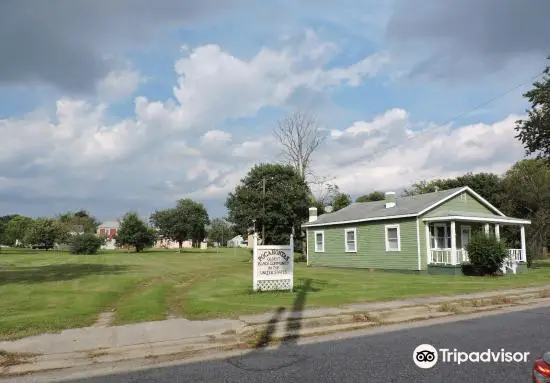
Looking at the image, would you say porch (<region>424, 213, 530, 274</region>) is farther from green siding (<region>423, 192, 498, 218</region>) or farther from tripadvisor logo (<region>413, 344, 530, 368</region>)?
tripadvisor logo (<region>413, 344, 530, 368</region>)

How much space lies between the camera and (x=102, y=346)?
8.34 meters

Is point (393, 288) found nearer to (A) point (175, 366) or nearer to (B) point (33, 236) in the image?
(A) point (175, 366)

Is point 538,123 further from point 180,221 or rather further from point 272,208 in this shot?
point 180,221

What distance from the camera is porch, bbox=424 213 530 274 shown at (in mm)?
25312

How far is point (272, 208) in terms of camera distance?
1654 inches

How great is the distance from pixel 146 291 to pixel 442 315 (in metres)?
10.2

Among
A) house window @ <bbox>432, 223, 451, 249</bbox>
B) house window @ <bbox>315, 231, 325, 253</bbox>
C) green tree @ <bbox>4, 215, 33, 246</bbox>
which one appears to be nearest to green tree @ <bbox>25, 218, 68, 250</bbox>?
green tree @ <bbox>4, 215, 33, 246</bbox>

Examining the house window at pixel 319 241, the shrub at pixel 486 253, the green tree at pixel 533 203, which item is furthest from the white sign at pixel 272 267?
the green tree at pixel 533 203

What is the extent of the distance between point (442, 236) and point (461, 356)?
2136 cm

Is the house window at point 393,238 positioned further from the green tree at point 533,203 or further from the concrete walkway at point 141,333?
the green tree at point 533,203

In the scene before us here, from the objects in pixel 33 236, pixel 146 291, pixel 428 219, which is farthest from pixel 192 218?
pixel 146 291

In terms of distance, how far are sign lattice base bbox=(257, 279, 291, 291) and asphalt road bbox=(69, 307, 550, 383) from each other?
6.36 m

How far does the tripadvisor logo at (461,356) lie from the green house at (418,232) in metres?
18.4

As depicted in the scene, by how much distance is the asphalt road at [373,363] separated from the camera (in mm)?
6293
